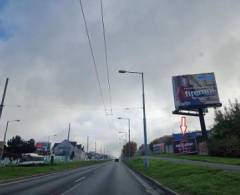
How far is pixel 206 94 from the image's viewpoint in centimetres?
5178

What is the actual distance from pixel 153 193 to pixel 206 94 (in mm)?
42139

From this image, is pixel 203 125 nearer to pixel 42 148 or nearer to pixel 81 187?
pixel 81 187

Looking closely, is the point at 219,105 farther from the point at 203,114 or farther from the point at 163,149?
the point at 163,149

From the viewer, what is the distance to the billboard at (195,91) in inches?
2012

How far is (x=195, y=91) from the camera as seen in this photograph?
52.5 m

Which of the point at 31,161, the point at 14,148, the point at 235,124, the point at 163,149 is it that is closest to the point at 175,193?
the point at 235,124

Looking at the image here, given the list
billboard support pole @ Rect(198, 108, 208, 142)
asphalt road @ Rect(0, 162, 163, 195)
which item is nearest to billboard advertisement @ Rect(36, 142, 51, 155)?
billboard support pole @ Rect(198, 108, 208, 142)

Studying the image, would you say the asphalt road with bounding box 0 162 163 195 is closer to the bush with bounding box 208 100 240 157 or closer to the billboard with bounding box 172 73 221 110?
the bush with bounding box 208 100 240 157

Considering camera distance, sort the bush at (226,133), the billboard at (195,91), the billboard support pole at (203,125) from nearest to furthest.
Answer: the bush at (226,133)
the billboard support pole at (203,125)
the billboard at (195,91)

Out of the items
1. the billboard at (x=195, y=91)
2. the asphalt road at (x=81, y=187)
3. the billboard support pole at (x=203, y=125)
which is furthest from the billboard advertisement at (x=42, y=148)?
the asphalt road at (x=81, y=187)

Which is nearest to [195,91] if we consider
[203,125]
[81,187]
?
[203,125]

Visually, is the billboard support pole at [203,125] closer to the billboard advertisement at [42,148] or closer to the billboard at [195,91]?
the billboard at [195,91]

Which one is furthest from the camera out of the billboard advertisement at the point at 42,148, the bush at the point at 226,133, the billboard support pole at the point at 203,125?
the billboard advertisement at the point at 42,148

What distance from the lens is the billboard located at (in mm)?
51094
